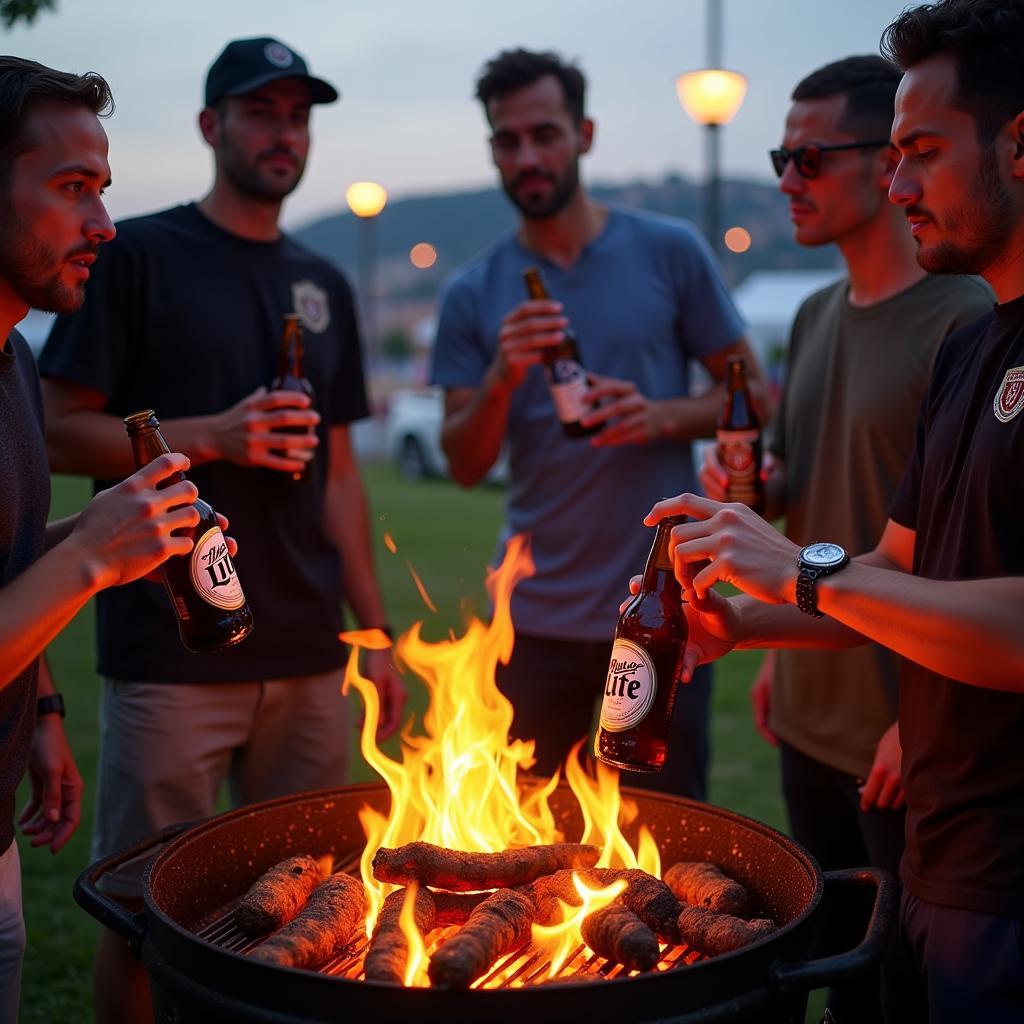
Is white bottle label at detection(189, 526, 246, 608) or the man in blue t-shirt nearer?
white bottle label at detection(189, 526, 246, 608)

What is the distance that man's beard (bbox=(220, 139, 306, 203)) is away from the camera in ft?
12.0

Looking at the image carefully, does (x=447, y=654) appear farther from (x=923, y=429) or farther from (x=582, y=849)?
(x=923, y=429)

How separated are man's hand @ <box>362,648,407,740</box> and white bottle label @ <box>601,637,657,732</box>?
166 centimetres

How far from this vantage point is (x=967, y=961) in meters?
2.13

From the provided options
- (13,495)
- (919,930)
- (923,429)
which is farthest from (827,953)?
(13,495)

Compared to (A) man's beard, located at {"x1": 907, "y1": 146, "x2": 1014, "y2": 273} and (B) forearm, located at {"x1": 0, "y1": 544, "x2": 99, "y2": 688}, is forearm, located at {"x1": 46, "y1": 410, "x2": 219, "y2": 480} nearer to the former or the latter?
(B) forearm, located at {"x1": 0, "y1": 544, "x2": 99, "y2": 688}

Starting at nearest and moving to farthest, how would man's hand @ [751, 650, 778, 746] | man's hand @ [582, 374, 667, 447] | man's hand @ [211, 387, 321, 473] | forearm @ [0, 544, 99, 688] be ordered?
forearm @ [0, 544, 99, 688] < man's hand @ [211, 387, 321, 473] < man's hand @ [751, 650, 778, 746] < man's hand @ [582, 374, 667, 447]

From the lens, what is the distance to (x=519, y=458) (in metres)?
4.32

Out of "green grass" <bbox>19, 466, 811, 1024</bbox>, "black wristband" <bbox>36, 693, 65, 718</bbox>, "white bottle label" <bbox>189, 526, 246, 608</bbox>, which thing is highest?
"white bottle label" <bbox>189, 526, 246, 608</bbox>

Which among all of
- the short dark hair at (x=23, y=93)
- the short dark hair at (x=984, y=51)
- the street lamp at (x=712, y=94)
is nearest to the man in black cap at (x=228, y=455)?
the short dark hair at (x=23, y=93)

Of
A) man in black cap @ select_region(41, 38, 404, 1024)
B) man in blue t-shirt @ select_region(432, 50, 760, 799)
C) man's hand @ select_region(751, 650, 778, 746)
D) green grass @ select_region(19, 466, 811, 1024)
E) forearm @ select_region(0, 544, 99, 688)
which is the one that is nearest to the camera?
Answer: forearm @ select_region(0, 544, 99, 688)

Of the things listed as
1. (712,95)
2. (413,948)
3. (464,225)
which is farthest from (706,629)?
(464,225)

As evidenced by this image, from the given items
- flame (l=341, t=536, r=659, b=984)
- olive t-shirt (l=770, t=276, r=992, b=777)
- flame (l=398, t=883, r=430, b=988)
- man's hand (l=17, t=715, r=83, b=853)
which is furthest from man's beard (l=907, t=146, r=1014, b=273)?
man's hand (l=17, t=715, r=83, b=853)

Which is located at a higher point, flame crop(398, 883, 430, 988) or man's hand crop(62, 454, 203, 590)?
man's hand crop(62, 454, 203, 590)
